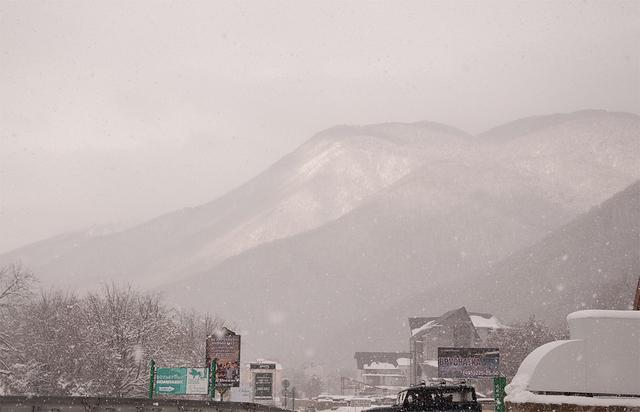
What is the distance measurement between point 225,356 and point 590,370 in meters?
33.7

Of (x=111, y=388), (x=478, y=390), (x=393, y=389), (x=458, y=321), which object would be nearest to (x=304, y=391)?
(x=393, y=389)

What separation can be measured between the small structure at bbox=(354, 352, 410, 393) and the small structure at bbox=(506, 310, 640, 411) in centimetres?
15962

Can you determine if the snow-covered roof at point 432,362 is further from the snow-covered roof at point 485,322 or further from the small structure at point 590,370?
the small structure at point 590,370

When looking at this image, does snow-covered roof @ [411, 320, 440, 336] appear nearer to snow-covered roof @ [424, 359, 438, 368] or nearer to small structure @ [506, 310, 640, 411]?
snow-covered roof @ [424, 359, 438, 368]

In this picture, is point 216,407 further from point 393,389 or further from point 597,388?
point 393,389

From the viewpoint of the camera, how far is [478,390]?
322 ft

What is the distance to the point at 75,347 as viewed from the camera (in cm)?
6838

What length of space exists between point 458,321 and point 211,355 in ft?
331

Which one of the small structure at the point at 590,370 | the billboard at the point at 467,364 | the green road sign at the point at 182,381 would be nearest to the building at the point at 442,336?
the billboard at the point at 467,364

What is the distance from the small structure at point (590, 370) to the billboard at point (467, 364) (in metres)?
38.5

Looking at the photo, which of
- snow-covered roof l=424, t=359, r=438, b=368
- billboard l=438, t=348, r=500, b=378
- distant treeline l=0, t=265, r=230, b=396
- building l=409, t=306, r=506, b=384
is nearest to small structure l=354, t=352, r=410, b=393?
building l=409, t=306, r=506, b=384

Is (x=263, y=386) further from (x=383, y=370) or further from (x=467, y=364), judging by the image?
(x=383, y=370)

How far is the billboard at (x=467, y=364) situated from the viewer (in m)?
48.5

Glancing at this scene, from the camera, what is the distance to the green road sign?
36.5 metres
